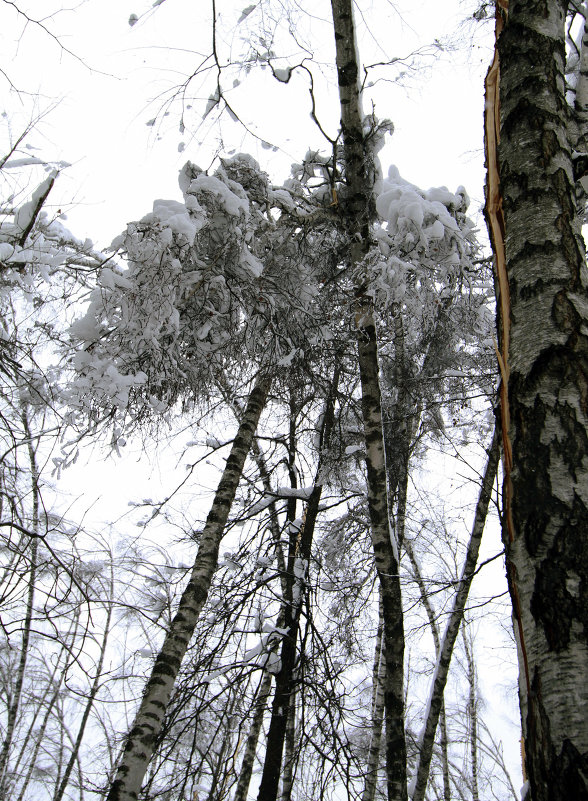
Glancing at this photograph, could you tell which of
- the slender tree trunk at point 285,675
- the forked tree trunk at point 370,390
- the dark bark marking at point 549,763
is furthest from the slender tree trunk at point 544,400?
the slender tree trunk at point 285,675

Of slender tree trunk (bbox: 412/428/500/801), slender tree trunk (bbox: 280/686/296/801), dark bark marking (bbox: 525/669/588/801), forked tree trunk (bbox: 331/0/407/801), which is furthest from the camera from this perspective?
slender tree trunk (bbox: 412/428/500/801)

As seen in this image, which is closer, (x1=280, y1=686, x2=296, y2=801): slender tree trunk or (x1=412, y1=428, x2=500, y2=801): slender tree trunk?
(x1=280, y1=686, x2=296, y2=801): slender tree trunk

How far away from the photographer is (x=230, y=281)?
4.12 m

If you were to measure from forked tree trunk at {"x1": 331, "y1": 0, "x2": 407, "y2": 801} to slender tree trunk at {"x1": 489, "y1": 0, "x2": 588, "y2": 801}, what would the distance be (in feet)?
6.84

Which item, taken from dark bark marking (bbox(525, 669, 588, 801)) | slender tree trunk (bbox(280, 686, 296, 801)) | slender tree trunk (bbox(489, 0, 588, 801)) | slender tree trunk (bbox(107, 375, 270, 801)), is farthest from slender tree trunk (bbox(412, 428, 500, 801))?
dark bark marking (bbox(525, 669, 588, 801))

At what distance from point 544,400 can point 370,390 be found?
8.85ft

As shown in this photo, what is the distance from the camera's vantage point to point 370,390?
388 cm

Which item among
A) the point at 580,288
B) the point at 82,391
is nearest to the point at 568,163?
the point at 580,288

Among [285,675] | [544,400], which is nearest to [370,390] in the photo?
[544,400]

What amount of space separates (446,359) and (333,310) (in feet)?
7.76

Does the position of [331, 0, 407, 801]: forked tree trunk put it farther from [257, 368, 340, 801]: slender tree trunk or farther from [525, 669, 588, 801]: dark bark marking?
[525, 669, 588, 801]: dark bark marking

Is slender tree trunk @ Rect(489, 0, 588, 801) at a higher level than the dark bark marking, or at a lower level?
higher

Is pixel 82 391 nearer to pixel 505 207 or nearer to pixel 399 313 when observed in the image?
pixel 399 313

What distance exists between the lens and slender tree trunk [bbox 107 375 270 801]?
11.3 feet
